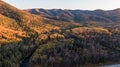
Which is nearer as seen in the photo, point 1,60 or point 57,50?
point 1,60

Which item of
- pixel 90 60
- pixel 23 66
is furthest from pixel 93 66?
pixel 23 66

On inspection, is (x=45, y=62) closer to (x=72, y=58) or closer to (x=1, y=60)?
(x=72, y=58)

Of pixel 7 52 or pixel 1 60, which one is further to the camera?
pixel 7 52

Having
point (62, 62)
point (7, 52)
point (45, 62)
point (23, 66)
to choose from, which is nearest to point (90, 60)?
point (62, 62)

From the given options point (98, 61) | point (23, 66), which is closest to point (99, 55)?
point (98, 61)

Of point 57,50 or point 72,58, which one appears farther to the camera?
point 57,50

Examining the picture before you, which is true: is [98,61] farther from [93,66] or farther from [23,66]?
[23,66]

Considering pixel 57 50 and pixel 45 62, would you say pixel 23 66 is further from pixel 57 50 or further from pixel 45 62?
pixel 57 50

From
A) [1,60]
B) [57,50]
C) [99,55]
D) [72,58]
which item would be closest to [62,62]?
[72,58]
